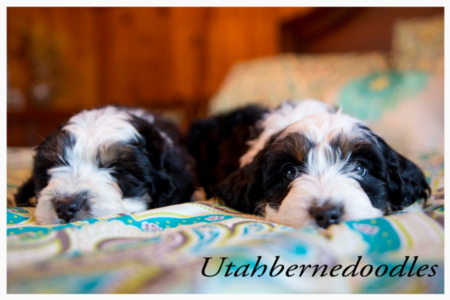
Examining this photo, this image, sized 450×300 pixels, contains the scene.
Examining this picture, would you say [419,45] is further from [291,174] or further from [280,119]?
[291,174]

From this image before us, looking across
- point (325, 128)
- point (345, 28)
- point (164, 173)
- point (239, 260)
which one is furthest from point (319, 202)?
→ point (345, 28)

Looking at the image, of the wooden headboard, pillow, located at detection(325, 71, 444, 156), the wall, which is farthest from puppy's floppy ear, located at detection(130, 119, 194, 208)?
the wall

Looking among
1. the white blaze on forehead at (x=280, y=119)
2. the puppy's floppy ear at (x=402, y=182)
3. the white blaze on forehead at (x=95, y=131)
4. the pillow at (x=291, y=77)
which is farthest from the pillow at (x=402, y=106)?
the white blaze on forehead at (x=95, y=131)

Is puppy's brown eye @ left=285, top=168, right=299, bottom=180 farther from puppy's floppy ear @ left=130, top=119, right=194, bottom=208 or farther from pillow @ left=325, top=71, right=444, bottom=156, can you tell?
pillow @ left=325, top=71, right=444, bottom=156

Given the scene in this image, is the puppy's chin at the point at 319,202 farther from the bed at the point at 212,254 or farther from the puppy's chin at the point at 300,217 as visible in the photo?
the bed at the point at 212,254

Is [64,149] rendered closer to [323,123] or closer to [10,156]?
[323,123]

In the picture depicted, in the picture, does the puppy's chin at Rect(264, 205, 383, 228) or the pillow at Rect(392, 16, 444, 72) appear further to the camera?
the pillow at Rect(392, 16, 444, 72)
